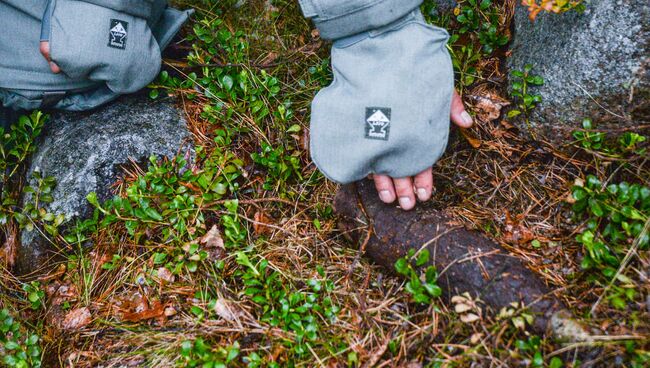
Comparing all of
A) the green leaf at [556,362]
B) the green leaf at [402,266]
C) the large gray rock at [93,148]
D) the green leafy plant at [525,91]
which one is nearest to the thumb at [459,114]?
the green leafy plant at [525,91]

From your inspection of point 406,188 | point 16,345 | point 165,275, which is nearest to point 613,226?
point 406,188

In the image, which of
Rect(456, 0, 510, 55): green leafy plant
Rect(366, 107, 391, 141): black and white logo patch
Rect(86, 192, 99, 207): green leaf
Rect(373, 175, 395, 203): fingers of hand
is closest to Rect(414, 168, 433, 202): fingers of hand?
Rect(373, 175, 395, 203): fingers of hand

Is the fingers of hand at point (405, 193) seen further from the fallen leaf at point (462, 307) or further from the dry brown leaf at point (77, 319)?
the dry brown leaf at point (77, 319)

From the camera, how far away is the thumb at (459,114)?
7.58ft

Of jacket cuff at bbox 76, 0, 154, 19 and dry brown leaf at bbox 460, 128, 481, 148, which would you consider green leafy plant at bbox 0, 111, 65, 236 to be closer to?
jacket cuff at bbox 76, 0, 154, 19

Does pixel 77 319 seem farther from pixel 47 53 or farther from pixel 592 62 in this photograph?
pixel 592 62

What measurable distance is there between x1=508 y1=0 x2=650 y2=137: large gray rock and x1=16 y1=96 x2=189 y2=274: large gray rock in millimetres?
1964

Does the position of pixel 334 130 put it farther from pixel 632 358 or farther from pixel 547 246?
pixel 632 358

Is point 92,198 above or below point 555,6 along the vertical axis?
below

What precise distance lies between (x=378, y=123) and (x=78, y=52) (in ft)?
5.41

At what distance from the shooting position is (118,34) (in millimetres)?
2539

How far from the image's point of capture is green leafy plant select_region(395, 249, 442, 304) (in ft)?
6.43

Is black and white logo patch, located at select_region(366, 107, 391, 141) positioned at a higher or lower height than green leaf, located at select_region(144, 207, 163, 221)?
higher

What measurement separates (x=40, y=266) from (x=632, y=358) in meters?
2.78
